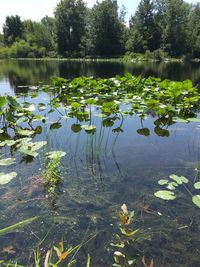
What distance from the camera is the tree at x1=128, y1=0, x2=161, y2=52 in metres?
42.6

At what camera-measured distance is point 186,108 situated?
20.6ft

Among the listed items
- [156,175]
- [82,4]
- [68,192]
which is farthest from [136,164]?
[82,4]

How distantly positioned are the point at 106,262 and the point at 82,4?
169 ft

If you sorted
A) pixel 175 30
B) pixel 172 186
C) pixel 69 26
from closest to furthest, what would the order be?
1. pixel 172 186
2. pixel 175 30
3. pixel 69 26

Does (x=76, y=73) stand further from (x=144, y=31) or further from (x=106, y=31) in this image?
(x=144, y=31)

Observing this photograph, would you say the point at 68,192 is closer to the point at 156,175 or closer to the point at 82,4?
the point at 156,175

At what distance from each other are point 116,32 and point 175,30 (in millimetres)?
8696

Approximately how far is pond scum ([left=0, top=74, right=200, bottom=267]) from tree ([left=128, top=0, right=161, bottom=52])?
35.1 metres

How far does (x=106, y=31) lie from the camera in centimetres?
4475

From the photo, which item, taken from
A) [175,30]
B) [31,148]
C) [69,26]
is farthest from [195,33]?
[31,148]

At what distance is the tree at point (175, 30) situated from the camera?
41.1 m

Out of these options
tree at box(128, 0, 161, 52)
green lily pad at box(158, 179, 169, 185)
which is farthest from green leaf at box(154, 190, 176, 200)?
tree at box(128, 0, 161, 52)

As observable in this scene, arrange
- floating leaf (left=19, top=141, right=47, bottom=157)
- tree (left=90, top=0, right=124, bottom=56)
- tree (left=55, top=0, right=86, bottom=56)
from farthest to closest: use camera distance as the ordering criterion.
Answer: tree (left=55, top=0, right=86, bottom=56)
tree (left=90, top=0, right=124, bottom=56)
floating leaf (left=19, top=141, right=47, bottom=157)

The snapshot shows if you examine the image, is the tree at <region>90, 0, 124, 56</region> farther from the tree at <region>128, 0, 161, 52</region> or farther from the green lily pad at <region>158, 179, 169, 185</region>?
the green lily pad at <region>158, 179, 169, 185</region>
